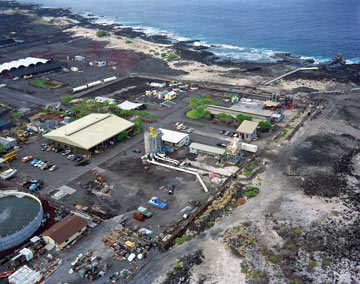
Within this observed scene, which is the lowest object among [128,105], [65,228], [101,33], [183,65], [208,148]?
[183,65]

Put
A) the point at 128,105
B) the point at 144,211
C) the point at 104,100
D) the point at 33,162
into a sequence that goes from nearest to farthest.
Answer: the point at 144,211, the point at 33,162, the point at 128,105, the point at 104,100

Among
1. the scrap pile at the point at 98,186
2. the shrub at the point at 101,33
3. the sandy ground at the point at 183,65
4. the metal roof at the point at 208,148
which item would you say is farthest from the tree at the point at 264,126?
the shrub at the point at 101,33

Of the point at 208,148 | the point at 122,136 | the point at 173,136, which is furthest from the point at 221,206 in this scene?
the point at 122,136

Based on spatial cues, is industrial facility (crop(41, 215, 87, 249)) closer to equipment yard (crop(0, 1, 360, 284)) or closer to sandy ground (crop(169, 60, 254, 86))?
equipment yard (crop(0, 1, 360, 284))

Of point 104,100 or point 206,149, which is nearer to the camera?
point 206,149

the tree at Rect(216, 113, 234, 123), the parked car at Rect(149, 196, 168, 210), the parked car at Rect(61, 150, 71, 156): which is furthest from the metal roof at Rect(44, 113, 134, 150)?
the tree at Rect(216, 113, 234, 123)

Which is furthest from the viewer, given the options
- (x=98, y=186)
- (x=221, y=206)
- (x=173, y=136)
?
(x=173, y=136)

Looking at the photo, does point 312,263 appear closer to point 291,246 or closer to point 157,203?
point 291,246
